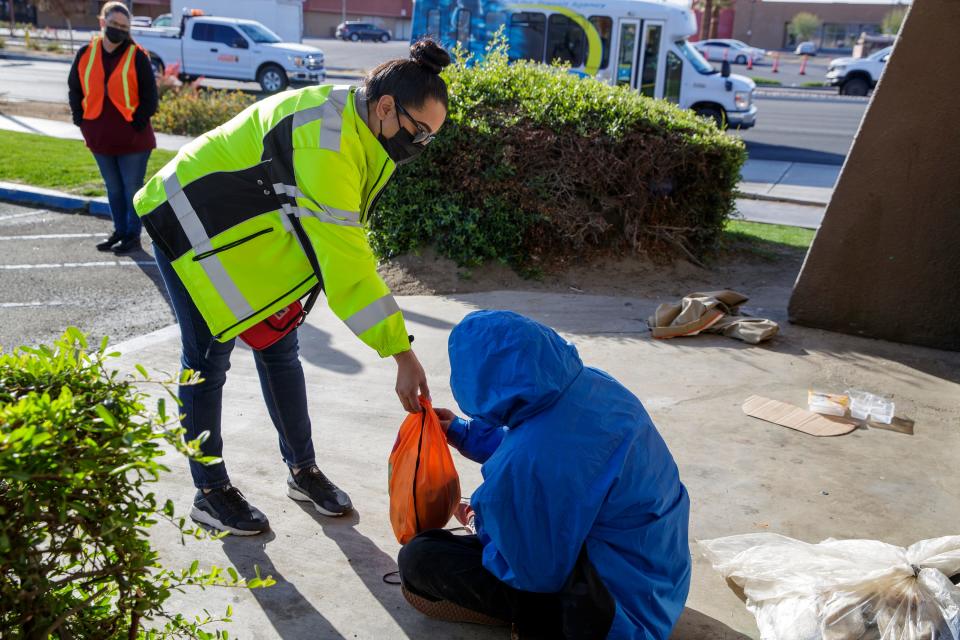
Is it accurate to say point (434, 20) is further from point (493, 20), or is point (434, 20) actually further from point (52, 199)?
Result: point (52, 199)

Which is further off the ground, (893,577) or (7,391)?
(7,391)

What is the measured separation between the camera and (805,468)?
4008 millimetres

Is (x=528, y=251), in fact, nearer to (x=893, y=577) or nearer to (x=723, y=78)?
(x=893, y=577)

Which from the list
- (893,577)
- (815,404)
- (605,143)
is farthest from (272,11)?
(893,577)

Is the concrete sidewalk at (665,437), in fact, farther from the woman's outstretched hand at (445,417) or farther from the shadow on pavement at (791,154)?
the shadow on pavement at (791,154)

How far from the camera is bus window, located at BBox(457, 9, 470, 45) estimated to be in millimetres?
16703

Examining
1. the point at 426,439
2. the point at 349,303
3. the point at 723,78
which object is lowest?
the point at 426,439

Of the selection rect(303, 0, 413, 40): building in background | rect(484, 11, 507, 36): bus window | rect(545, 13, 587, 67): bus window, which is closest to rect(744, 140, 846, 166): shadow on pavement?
rect(545, 13, 587, 67): bus window

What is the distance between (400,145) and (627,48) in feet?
48.2

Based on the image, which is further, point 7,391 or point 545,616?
point 545,616

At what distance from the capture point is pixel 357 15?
211 ft

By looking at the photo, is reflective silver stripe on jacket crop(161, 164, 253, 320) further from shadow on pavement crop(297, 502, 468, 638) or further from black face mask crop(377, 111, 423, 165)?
shadow on pavement crop(297, 502, 468, 638)

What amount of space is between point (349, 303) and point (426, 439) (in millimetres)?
565

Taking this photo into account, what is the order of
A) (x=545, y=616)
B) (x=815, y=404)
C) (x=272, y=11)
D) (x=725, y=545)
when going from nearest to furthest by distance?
(x=545, y=616)
(x=725, y=545)
(x=815, y=404)
(x=272, y=11)
